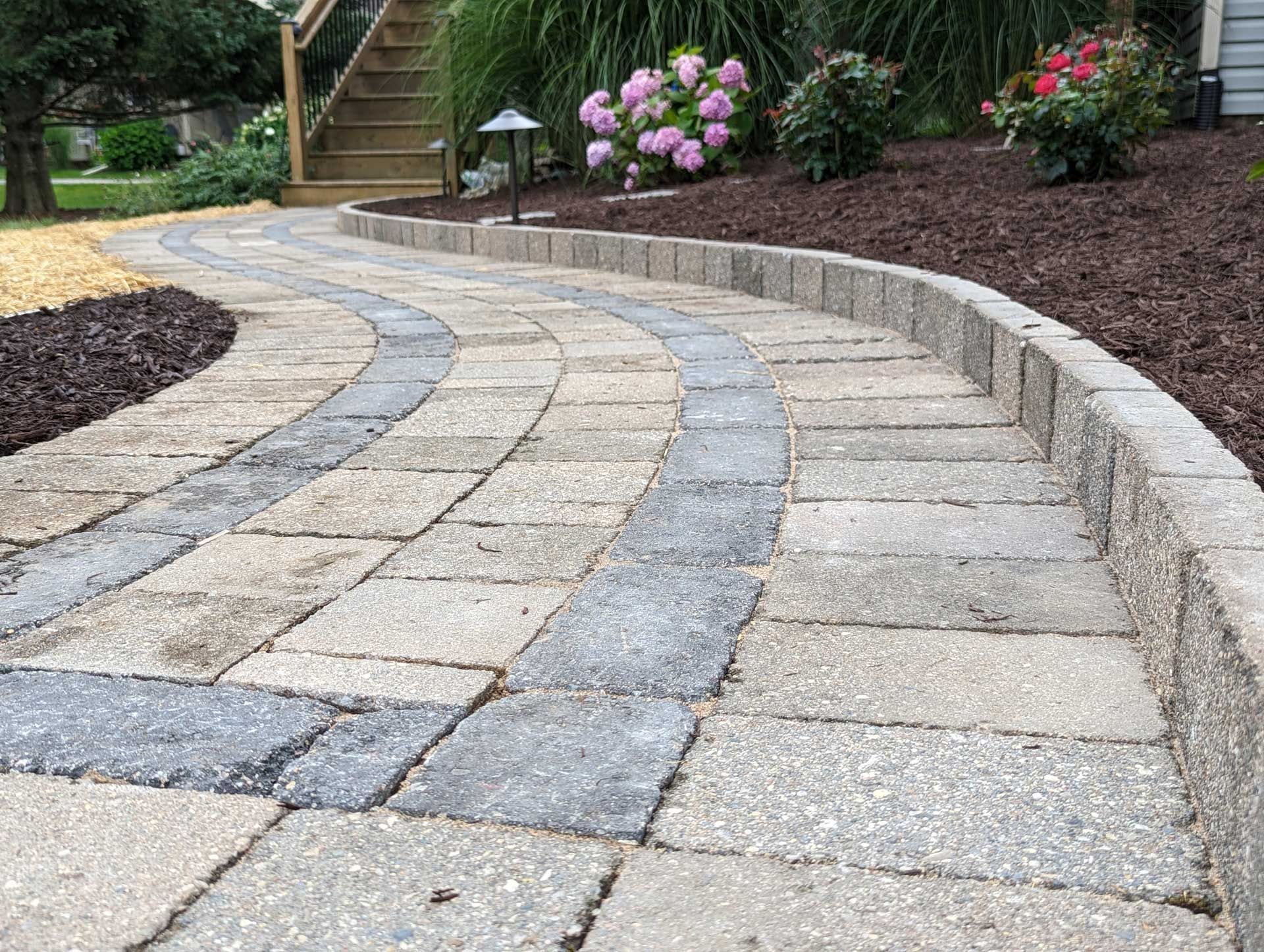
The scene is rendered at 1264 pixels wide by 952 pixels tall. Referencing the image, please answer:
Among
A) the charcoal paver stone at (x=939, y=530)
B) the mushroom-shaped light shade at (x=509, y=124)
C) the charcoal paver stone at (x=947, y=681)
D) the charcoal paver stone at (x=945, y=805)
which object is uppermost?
the mushroom-shaped light shade at (x=509, y=124)

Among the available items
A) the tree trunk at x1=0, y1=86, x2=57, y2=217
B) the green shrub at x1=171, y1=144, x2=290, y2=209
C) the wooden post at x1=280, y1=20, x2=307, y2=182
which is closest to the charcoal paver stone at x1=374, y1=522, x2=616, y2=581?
the wooden post at x1=280, y1=20, x2=307, y2=182

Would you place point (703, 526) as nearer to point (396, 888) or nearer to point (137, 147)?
point (396, 888)

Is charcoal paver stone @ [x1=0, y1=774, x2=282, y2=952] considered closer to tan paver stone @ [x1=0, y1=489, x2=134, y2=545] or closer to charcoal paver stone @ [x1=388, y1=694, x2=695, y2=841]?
charcoal paver stone @ [x1=388, y1=694, x2=695, y2=841]

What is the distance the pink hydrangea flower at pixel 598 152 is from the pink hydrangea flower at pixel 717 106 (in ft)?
2.20

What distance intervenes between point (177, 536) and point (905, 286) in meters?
2.76

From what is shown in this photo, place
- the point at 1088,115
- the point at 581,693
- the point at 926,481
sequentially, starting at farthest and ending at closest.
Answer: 1. the point at 1088,115
2. the point at 926,481
3. the point at 581,693

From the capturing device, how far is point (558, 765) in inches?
58.2

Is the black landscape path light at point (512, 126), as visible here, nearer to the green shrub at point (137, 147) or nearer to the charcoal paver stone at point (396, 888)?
the charcoal paver stone at point (396, 888)

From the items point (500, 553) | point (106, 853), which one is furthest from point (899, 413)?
point (106, 853)

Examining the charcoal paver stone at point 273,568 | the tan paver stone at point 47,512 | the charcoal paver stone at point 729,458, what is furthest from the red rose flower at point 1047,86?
the tan paver stone at point 47,512

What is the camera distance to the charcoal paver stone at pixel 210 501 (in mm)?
2439

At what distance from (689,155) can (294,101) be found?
5185mm

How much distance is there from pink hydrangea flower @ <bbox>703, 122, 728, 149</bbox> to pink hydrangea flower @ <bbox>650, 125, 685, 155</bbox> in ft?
0.52

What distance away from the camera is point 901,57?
27.4 feet
